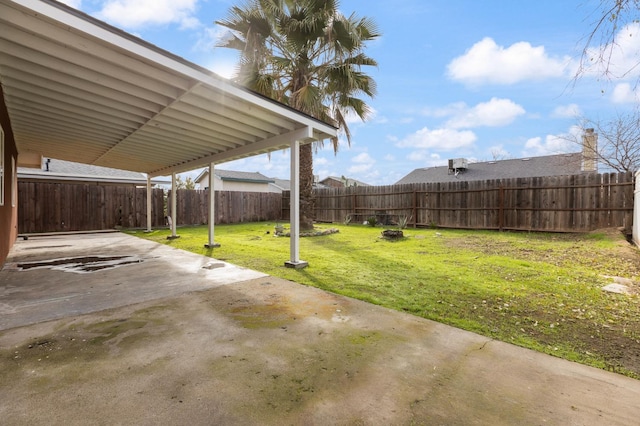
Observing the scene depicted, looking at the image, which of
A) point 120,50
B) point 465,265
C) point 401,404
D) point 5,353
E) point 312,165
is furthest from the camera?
point 312,165

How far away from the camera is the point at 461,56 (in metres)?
10.5

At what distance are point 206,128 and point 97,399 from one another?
14.9 feet

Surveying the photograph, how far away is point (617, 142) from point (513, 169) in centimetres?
650

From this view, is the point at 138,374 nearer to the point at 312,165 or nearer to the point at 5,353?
the point at 5,353

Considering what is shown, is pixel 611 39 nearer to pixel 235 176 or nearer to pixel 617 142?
pixel 617 142

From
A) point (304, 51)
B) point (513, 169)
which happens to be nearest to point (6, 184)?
point (304, 51)

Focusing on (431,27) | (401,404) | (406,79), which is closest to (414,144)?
(406,79)

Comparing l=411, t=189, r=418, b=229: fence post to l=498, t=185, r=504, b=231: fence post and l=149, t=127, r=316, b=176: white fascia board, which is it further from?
l=149, t=127, r=316, b=176: white fascia board

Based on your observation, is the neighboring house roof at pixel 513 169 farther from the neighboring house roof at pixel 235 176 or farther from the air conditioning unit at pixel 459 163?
the neighboring house roof at pixel 235 176

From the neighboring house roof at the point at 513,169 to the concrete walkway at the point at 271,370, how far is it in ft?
57.6

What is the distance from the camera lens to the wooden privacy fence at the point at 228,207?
1408 cm

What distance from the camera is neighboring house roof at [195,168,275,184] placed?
2499 centimetres

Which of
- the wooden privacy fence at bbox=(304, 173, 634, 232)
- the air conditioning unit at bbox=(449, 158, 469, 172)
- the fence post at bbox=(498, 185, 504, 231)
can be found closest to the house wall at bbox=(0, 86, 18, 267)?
the wooden privacy fence at bbox=(304, 173, 634, 232)

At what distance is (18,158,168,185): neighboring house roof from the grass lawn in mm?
8297
